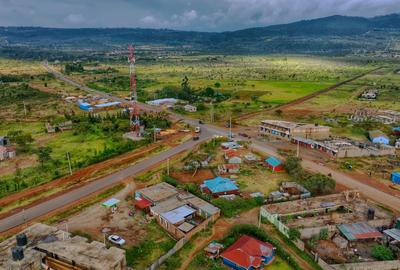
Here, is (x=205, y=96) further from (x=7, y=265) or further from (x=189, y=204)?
(x=7, y=265)

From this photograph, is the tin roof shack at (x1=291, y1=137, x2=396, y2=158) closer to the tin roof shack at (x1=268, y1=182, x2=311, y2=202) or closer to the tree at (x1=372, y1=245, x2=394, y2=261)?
the tin roof shack at (x1=268, y1=182, x2=311, y2=202)

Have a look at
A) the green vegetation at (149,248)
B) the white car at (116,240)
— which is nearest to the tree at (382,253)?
the green vegetation at (149,248)

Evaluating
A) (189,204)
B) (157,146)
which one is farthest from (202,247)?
(157,146)

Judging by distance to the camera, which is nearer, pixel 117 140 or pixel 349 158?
pixel 349 158

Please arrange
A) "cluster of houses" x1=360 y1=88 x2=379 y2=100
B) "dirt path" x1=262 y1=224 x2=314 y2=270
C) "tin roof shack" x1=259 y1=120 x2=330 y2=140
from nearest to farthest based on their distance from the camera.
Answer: "dirt path" x1=262 y1=224 x2=314 y2=270, "tin roof shack" x1=259 y1=120 x2=330 y2=140, "cluster of houses" x1=360 y1=88 x2=379 y2=100

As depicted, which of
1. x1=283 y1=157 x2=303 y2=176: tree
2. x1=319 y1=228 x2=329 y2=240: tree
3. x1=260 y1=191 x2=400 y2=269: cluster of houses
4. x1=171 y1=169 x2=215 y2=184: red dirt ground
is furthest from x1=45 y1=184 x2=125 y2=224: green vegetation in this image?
x1=319 y1=228 x2=329 y2=240: tree

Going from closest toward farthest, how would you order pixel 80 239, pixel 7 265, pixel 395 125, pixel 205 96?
pixel 7 265 < pixel 80 239 < pixel 395 125 < pixel 205 96

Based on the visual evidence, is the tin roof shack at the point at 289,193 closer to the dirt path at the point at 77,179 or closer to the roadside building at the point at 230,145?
the roadside building at the point at 230,145
